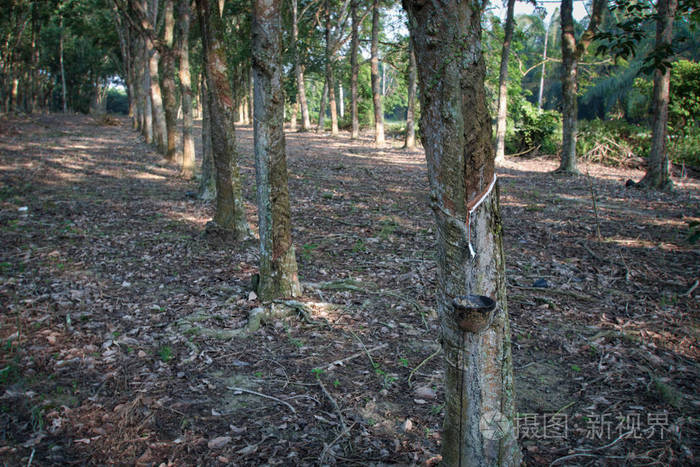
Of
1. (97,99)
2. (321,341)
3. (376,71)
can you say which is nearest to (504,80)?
(376,71)

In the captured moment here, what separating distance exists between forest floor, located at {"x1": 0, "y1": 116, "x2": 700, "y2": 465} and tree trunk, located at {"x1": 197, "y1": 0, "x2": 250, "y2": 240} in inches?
34.2

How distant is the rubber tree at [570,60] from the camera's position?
14594 millimetres

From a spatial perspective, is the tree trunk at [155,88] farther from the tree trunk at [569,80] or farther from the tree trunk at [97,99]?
the tree trunk at [97,99]

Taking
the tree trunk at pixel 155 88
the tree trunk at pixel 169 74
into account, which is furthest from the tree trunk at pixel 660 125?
the tree trunk at pixel 155 88

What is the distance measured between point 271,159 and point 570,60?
531 inches

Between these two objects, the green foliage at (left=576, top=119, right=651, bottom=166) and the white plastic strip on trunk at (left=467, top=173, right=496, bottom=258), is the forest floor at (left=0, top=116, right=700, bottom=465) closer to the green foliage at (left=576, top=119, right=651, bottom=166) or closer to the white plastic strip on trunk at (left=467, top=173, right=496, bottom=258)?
the white plastic strip on trunk at (left=467, top=173, right=496, bottom=258)

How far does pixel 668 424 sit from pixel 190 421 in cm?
388

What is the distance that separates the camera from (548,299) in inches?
234

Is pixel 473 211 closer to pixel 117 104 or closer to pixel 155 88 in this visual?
pixel 155 88

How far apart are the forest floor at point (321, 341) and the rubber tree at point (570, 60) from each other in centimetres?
572

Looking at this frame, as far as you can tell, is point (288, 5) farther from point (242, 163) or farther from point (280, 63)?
point (280, 63)

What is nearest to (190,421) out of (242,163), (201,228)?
(201,228)

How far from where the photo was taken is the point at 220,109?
298 inches

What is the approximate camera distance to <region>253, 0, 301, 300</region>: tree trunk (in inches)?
212
